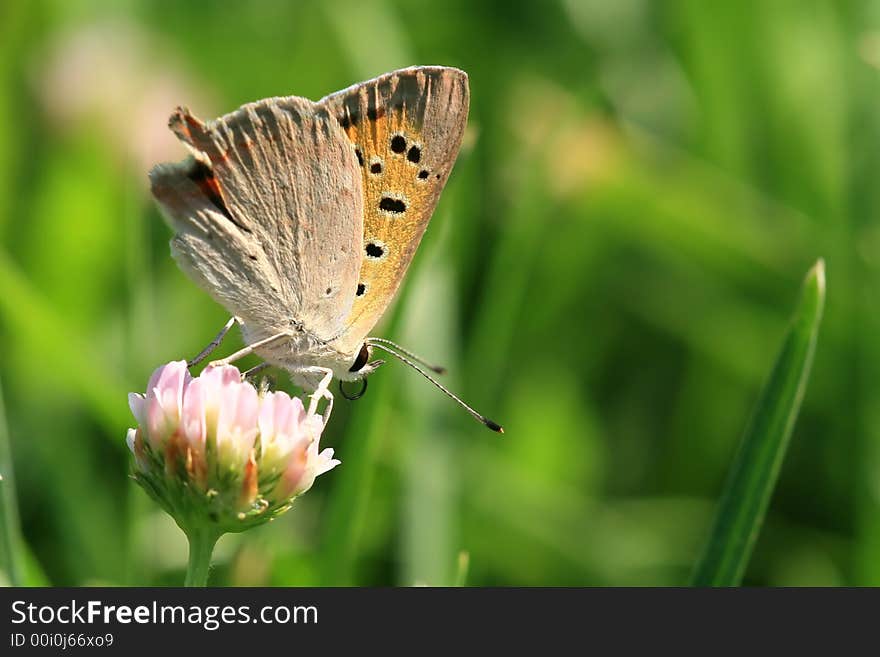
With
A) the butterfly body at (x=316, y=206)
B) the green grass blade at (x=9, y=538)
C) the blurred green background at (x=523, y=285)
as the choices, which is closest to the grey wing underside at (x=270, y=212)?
the butterfly body at (x=316, y=206)

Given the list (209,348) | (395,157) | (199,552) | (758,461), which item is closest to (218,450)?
(199,552)

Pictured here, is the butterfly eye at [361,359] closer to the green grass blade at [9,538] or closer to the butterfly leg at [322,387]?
the butterfly leg at [322,387]

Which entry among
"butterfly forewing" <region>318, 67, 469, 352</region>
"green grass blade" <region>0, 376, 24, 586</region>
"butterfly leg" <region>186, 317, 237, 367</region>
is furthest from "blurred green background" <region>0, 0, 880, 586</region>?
"green grass blade" <region>0, 376, 24, 586</region>

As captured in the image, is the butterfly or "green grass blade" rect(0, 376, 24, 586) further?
the butterfly

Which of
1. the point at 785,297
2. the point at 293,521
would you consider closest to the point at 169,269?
the point at 293,521

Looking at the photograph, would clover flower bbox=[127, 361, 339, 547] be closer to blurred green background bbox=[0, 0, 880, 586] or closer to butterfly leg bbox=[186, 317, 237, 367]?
butterfly leg bbox=[186, 317, 237, 367]

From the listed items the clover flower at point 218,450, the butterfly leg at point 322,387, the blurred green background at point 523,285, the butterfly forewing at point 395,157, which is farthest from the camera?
the blurred green background at point 523,285

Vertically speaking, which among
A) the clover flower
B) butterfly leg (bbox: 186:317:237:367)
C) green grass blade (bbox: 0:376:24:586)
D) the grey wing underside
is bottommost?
green grass blade (bbox: 0:376:24:586)

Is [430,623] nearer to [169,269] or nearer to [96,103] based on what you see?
[169,269]
